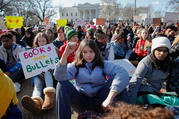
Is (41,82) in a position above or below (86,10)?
below

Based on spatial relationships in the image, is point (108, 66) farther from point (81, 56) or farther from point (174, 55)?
point (174, 55)

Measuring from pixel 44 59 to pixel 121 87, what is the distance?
2.13 meters

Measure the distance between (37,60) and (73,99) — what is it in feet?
5.60

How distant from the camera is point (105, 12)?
153ft

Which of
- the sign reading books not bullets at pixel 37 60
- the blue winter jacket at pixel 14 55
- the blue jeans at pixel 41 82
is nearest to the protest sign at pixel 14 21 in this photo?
the blue winter jacket at pixel 14 55

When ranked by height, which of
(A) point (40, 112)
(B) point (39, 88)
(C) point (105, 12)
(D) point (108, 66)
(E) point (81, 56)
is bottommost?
(A) point (40, 112)

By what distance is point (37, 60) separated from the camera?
10.9 feet

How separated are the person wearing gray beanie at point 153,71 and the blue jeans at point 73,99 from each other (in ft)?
1.32

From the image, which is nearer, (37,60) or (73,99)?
(73,99)

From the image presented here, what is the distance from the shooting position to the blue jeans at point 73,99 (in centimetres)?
185

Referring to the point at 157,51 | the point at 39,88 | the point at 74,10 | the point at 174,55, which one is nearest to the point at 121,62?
the point at 174,55

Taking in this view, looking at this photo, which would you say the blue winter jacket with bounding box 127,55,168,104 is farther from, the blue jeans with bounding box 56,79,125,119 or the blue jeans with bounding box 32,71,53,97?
the blue jeans with bounding box 32,71,53,97

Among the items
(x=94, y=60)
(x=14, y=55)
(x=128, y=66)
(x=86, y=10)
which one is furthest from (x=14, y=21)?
(x=86, y=10)

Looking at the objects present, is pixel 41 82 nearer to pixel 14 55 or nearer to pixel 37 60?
pixel 37 60
